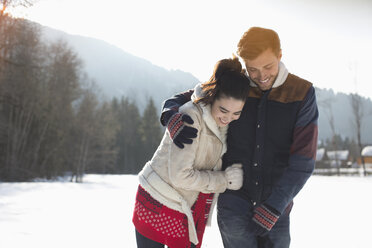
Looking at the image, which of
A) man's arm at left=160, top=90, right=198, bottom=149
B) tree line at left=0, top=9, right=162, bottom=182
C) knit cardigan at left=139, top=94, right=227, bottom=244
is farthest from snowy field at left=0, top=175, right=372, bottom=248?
tree line at left=0, top=9, right=162, bottom=182

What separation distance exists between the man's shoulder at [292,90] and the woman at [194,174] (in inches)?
8.5

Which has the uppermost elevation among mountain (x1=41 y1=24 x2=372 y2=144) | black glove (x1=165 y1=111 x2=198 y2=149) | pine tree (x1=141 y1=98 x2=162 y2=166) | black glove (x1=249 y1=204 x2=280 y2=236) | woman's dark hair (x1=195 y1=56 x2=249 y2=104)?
mountain (x1=41 y1=24 x2=372 y2=144)

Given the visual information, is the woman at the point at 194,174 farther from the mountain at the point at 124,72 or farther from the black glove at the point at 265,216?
the mountain at the point at 124,72

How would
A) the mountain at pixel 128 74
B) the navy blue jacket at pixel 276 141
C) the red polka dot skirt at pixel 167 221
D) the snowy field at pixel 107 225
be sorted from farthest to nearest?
1. the mountain at pixel 128 74
2. the snowy field at pixel 107 225
3. the red polka dot skirt at pixel 167 221
4. the navy blue jacket at pixel 276 141

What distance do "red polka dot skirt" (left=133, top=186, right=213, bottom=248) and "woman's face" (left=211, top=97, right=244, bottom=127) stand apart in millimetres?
465

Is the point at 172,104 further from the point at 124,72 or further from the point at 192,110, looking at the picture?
the point at 124,72

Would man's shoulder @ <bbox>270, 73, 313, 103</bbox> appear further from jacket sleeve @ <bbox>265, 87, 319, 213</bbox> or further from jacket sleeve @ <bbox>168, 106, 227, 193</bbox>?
jacket sleeve @ <bbox>168, 106, 227, 193</bbox>

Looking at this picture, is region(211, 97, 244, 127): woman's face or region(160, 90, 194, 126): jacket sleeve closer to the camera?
region(211, 97, 244, 127): woman's face

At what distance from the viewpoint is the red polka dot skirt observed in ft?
6.42

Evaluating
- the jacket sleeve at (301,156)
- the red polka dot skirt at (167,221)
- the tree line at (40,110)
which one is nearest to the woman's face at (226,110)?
the jacket sleeve at (301,156)

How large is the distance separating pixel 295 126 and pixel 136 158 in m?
45.0

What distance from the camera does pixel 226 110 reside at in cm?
183

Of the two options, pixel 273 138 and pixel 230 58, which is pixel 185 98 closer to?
pixel 230 58

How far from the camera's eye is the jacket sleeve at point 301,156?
1.84 metres
